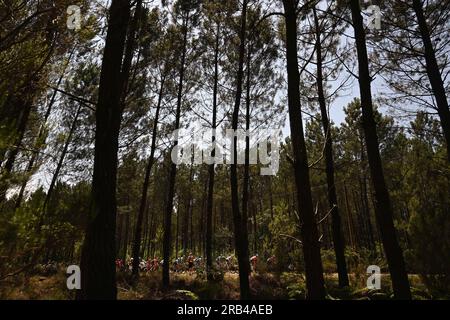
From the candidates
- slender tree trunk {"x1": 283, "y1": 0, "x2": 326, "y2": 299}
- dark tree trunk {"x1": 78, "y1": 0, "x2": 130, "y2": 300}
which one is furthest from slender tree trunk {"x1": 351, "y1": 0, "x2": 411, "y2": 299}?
dark tree trunk {"x1": 78, "y1": 0, "x2": 130, "y2": 300}

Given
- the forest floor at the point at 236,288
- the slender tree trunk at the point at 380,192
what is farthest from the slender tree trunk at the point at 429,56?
the forest floor at the point at 236,288

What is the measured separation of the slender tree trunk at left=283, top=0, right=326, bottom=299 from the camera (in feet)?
10.8

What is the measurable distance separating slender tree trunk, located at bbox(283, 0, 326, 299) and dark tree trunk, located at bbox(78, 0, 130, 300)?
74.0 inches

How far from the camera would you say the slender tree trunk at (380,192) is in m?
4.54

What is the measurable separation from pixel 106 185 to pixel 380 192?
148 inches

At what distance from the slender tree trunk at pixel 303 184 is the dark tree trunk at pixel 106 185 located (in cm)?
188

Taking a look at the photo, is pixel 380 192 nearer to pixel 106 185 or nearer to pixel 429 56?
pixel 106 185

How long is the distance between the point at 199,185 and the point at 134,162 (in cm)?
1097

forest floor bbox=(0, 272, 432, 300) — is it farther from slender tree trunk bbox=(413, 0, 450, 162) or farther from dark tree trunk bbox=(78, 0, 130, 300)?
slender tree trunk bbox=(413, 0, 450, 162)

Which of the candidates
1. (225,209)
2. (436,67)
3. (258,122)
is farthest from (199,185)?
(436,67)

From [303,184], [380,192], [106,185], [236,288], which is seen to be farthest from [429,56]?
[236,288]

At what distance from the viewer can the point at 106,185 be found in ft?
10.3

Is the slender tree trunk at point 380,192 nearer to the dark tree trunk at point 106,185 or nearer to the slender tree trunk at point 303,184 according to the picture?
the slender tree trunk at point 303,184

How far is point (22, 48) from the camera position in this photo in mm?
3928
